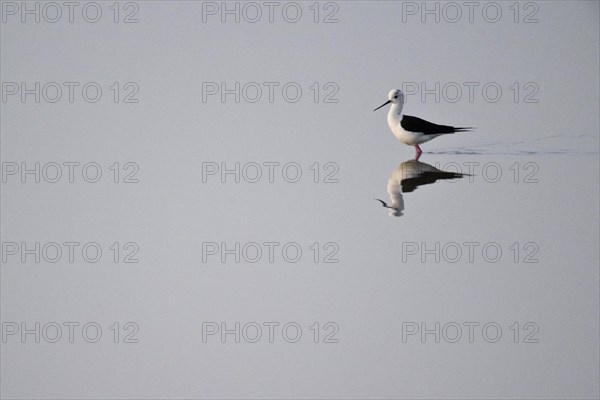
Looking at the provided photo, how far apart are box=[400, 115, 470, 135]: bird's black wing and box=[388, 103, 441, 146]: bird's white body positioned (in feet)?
0.05

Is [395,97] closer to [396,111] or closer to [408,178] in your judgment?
[396,111]

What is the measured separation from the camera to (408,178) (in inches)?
111

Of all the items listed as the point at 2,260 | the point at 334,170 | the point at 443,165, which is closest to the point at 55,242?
the point at 2,260

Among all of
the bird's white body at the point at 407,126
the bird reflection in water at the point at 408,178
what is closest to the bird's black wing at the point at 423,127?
the bird's white body at the point at 407,126

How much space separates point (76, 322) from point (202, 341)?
0.51 meters

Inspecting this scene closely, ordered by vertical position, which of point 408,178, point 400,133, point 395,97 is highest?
point 395,97

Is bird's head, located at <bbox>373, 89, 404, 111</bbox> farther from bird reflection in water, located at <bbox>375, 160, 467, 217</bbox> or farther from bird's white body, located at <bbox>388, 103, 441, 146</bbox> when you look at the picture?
bird reflection in water, located at <bbox>375, 160, 467, 217</bbox>

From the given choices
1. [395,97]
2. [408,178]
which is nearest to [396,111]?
[395,97]

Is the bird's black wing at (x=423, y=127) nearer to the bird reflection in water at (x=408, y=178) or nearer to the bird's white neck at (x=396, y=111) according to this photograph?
the bird's white neck at (x=396, y=111)

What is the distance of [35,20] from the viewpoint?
2.83m

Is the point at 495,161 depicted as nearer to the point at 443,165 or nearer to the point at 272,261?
the point at 443,165

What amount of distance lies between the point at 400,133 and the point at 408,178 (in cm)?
19

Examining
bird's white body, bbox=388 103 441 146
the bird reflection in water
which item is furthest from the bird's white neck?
the bird reflection in water

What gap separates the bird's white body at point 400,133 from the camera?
2.82 meters
